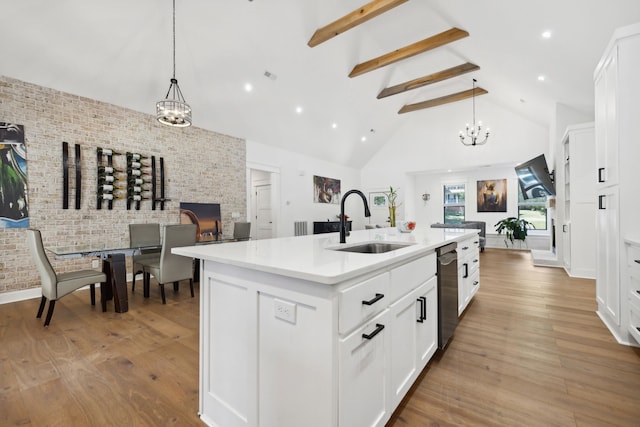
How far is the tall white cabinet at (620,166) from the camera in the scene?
2.10 m

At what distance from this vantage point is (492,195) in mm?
9008

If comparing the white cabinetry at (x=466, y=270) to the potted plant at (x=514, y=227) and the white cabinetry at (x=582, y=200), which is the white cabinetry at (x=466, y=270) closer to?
the white cabinetry at (x=582, y=200)

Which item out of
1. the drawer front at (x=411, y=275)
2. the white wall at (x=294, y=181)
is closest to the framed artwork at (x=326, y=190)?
the white wall at (x=294, y=181)

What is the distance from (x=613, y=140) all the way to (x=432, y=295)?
205 centimetres

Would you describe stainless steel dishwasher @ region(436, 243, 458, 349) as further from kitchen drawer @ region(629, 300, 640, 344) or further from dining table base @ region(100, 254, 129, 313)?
dining table base @ region(100, 254, 129, 313)

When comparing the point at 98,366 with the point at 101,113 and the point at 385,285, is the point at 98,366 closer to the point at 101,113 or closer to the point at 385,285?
the point at 385,285

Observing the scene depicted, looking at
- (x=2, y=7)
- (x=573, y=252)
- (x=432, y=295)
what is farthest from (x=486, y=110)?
(x=2, y=7)

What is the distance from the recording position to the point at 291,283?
42.6 inches

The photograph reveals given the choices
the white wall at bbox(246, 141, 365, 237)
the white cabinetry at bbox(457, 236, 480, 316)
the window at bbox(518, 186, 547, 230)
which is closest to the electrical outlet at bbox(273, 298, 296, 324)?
the white cabinetry at bbox(457, 236, 480, 316)

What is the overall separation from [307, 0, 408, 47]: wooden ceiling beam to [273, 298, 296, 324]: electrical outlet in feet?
14.2

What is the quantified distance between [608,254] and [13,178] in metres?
6.65

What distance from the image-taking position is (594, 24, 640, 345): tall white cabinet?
2.10 metres

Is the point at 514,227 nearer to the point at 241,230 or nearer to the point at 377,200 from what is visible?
the point at 377,200

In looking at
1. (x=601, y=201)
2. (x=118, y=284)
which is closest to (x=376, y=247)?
(x=601, y=201)
